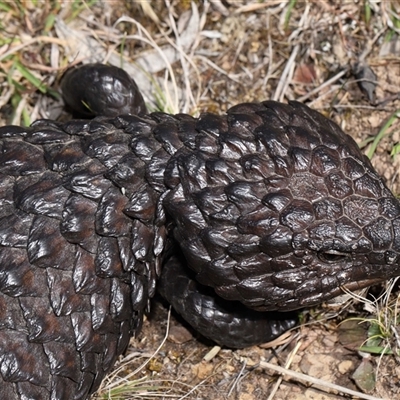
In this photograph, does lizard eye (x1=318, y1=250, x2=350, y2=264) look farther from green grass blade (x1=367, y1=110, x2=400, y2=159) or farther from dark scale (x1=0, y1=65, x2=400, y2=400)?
green grass blade (x1=367, y1=110, x2=400, y2=159)

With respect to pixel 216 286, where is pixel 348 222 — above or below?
above

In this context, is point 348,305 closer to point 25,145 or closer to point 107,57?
point 25,145

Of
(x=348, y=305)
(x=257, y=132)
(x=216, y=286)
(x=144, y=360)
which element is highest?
(x=257, y=132)

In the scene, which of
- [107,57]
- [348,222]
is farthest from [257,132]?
[107,57]

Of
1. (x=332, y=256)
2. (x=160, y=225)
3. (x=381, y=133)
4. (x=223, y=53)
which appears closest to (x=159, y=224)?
(x=160, y=225)

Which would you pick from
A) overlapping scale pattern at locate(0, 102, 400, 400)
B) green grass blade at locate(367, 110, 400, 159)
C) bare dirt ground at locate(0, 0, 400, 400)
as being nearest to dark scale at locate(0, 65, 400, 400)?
overlapping scale pattern at locate(0, 102, 400, 400)

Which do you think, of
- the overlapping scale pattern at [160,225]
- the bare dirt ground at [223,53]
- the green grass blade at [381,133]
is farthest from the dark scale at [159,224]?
the bare dirt ground at [223,53]

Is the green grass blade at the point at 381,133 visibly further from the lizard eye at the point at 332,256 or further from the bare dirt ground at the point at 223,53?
the lizard eye at the point at 332,256

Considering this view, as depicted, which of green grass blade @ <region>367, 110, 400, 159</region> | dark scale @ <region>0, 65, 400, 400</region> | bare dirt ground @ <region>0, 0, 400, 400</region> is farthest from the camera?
bare dirt ground @ <region>0, 0, 400, 400</region>
